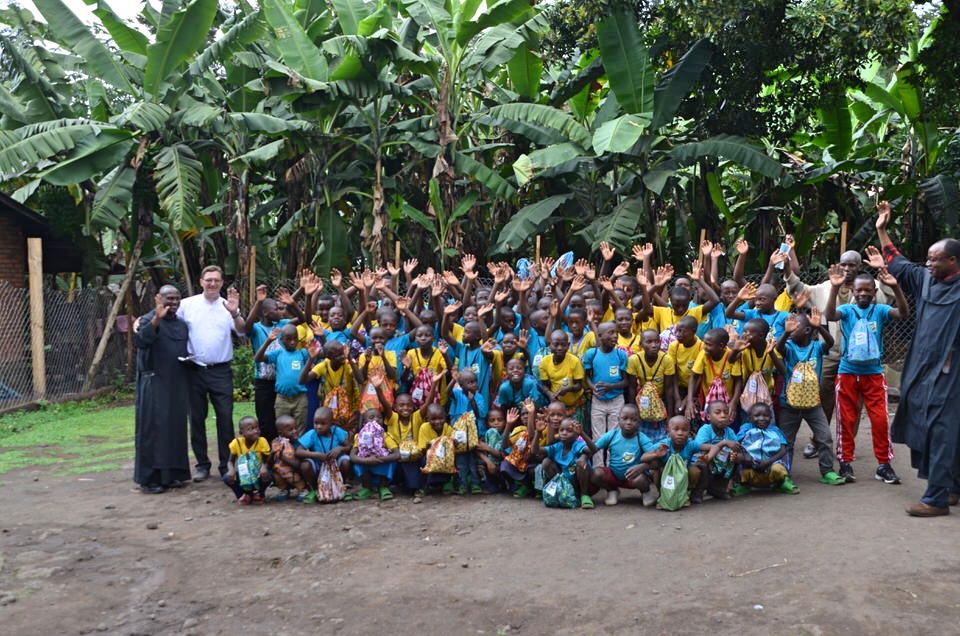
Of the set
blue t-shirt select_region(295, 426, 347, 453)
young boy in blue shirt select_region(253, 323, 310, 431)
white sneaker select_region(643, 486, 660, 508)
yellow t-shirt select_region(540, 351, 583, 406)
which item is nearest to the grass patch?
young boy in blue shirt select_region(253, 323, 310, 431)

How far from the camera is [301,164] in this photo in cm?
1300

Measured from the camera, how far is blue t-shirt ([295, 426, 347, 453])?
6.81 m

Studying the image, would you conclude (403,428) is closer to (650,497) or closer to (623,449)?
(623,449)

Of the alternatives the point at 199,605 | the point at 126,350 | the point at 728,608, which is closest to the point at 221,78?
the point at 126,350

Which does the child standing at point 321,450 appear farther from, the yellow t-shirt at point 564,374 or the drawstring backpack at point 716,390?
the drawstring backpack at point 716,390

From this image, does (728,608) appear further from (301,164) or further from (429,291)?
(301,164)

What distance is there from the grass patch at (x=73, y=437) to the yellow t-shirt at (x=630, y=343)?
4134 millimetres

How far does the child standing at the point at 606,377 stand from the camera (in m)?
6.75

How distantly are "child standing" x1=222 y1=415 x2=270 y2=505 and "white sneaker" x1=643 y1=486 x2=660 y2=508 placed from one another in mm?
2762

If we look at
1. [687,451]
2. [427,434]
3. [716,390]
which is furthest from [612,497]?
[427,434]

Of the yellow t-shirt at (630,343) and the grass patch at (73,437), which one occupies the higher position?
the yellow t-shirt at (630,343)

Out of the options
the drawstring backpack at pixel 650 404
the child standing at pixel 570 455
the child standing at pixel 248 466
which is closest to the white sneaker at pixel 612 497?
the child standing at pixel 570 455

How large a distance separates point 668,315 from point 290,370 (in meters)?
3.12

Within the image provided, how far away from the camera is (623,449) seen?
6340 mm
